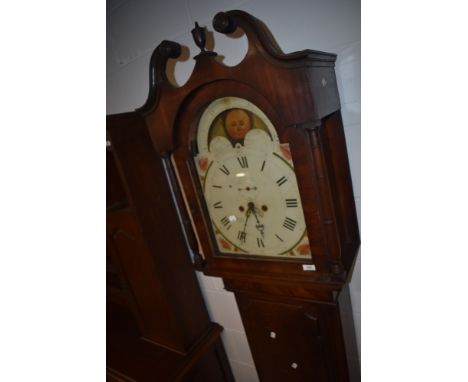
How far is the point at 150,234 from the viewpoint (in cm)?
114

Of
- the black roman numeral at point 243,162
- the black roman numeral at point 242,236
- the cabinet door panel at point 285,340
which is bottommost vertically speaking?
the cabinet door panel at point 285,340

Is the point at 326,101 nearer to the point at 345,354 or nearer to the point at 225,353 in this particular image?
the point at 345,354

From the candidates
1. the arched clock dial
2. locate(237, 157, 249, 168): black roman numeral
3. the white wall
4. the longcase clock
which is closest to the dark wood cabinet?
the white wall

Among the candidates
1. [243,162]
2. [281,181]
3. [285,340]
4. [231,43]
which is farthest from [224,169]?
[285,340]

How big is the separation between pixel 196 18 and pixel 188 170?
0.56 metres

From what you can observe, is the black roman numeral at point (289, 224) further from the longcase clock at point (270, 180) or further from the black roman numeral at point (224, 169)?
the black roman numeral at point (224, 169)

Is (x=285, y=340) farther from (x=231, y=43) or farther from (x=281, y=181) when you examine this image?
(x=231, y=43)

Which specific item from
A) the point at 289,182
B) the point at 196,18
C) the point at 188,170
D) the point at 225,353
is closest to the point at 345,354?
the point at 289,182

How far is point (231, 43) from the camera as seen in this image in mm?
930

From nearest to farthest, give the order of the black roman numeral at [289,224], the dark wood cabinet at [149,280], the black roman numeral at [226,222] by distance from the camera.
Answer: the black roman numeral at [289,224], the black roman numeral at [226,222], the dark wood cabinet at [149,280]

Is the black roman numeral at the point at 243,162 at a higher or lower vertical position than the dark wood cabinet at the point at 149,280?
higher

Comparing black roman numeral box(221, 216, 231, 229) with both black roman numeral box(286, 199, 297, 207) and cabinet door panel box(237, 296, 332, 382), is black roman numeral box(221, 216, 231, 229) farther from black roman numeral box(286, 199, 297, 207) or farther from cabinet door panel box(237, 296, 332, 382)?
cabinet door panel box(237, 296, 332, 382)

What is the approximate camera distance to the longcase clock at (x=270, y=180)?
62 cm

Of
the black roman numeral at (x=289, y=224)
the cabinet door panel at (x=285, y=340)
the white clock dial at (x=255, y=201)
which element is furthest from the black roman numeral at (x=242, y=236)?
the cabinet door panel at (x=285, y=340)
